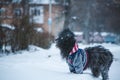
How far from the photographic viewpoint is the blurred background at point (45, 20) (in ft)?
58.4

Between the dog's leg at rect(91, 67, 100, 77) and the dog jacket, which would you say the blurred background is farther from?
the dog's leg at rect(91, 67, 100, 77)

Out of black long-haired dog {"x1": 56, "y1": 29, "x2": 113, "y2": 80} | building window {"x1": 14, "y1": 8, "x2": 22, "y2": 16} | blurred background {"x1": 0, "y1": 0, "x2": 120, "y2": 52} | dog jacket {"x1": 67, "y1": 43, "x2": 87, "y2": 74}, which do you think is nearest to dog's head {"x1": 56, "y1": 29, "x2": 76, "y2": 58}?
black long-haired dog {"x1": 56, "y1": 29, "x2": 113, "y2": 80}

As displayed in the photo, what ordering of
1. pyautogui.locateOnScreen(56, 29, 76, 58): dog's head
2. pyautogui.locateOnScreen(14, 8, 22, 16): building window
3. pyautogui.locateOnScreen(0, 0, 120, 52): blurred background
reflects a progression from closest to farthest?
pyautogui.locateOnScreen(56, 29, 76, 58): dog's head
pyautogui.locateOnScreen(0, 0, 120, 52): blurred background
pyautogui.locateOnScreen(14, 8, 22, 16): building window

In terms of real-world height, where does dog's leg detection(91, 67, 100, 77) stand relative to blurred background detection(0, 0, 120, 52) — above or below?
above

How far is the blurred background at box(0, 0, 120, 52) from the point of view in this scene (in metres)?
17.8

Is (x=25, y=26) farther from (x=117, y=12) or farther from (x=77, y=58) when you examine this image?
(x=117, y=12)

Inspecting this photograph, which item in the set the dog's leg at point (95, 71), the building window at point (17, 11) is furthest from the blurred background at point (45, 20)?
the dog's leg at point (95, 71)

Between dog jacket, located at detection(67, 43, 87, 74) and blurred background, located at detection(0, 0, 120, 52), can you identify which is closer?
dog jacket, located at detection(67, 43, 87, 74)

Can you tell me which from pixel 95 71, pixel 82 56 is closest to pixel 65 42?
pixel 82 56

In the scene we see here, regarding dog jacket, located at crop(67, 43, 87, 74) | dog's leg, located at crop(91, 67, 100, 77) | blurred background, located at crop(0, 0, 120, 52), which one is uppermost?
dog jacket, located at crop(67, 43, 87, 74)

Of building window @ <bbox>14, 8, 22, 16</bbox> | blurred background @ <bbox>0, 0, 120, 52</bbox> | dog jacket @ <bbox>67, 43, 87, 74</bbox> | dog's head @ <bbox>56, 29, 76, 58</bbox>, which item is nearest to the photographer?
dog jacket @ <bbox>67, 43, 87, 74</bbox>

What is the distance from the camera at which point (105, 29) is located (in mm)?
39656

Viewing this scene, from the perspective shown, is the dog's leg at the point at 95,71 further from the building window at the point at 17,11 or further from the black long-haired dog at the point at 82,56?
the building window at the point at 17,11

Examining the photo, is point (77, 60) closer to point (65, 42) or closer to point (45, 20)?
point (65, 42)
